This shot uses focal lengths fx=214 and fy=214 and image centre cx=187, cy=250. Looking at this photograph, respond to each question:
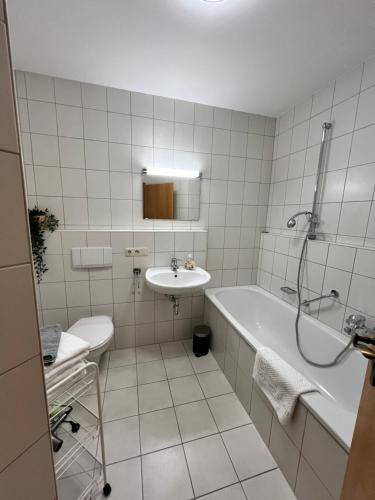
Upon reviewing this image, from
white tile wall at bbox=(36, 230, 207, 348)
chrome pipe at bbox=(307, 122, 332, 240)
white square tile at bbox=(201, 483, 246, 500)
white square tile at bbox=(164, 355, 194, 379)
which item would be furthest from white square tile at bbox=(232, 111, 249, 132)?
white square tile at bbox=(201, 483, 246, 500)

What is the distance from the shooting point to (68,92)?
1.67m

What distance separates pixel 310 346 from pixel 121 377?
1.56 m

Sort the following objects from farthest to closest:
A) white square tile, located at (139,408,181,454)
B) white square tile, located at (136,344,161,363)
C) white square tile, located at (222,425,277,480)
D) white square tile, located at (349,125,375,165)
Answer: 1. white square tile, located at (136,344,161,363)
2. white square tile, located at (349,125,375,165)
3. white square tile, located at (139,408,181,454)
4. white square tile, located at (222,425,277,480)

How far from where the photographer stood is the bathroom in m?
0.78

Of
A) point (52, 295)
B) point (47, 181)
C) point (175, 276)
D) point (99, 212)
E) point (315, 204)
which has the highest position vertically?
point (47, 181)


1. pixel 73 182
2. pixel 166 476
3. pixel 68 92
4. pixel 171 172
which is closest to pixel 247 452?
pixel 166 476

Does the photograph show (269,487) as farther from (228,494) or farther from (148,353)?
(148,353)

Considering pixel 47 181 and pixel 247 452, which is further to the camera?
pixel 47 181

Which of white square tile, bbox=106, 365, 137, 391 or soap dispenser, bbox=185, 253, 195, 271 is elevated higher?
soap dispenser, bbox=185, 253, 195, 271

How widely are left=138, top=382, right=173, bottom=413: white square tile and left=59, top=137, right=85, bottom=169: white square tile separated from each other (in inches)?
73.4

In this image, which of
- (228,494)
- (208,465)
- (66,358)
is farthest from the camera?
(208,465)

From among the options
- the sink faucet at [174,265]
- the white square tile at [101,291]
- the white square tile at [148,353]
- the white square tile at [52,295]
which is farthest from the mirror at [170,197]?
the white square tile at [148,353]

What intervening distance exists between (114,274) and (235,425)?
4.76 ft

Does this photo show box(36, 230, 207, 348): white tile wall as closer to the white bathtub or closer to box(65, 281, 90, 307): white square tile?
box(65, 281, 90, 307): white square tile
